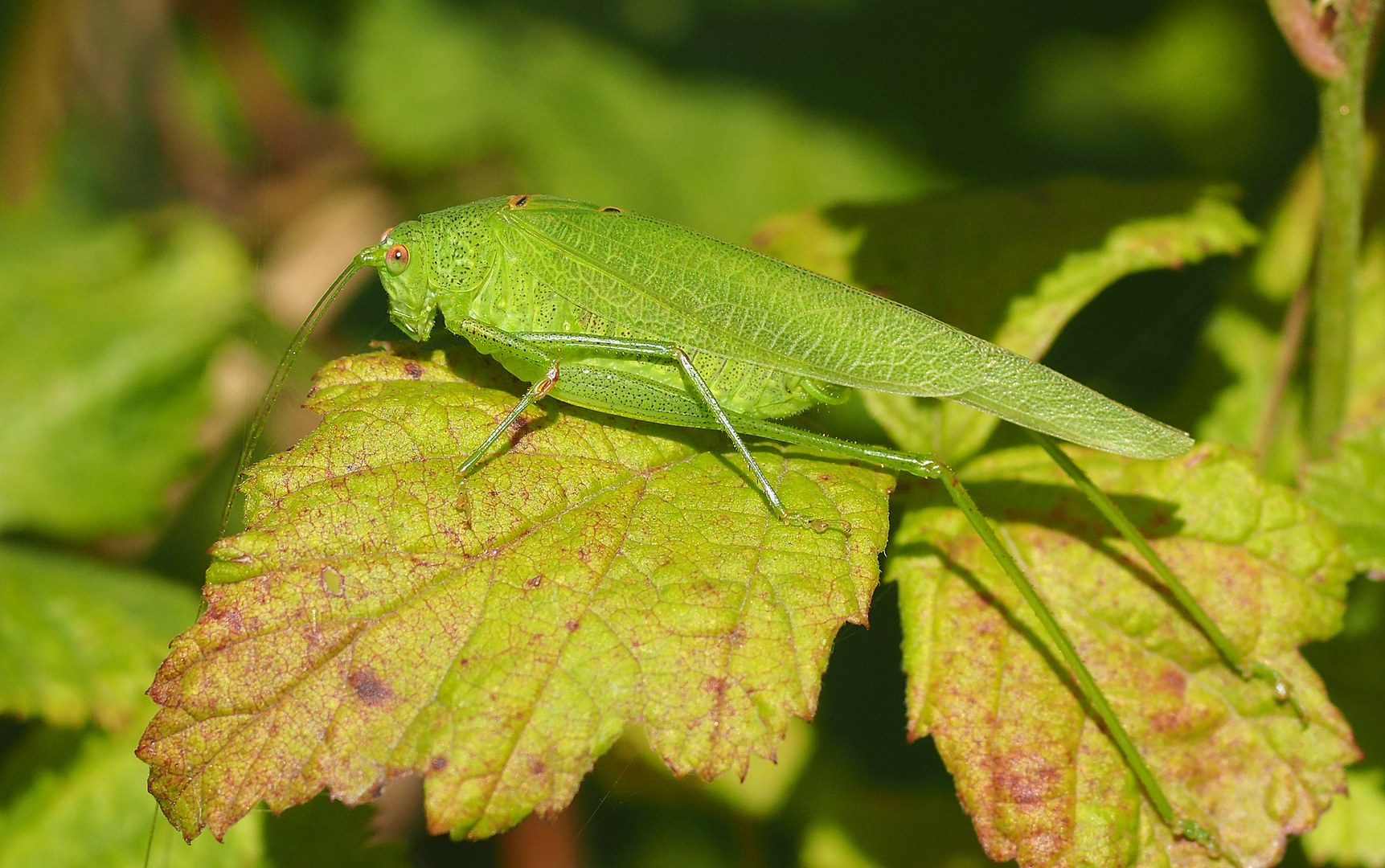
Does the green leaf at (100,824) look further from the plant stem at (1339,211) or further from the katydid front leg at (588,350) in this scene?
the plant stem at (1339,211)

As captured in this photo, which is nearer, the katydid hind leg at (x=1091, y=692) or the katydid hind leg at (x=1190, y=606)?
the katydid hind leg at (x=1091, y=692)

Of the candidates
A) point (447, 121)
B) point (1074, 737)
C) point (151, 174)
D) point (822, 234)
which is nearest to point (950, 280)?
point (822, 234)

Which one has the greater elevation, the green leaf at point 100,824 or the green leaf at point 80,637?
the green leaf at point 80,637

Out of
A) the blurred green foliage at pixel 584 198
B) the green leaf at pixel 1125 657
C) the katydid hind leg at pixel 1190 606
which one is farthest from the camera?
the blurred green foliage at pixel 584 198

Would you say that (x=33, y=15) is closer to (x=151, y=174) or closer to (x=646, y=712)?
(x=151, y=174)

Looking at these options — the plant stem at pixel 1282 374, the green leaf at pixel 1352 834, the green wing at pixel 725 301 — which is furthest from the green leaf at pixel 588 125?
the green leaf at pixel 1352 834

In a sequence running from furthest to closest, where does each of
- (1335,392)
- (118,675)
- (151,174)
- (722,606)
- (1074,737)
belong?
(151,174)
(118,675)
(1335,392)
(1074,737)
(722,606)

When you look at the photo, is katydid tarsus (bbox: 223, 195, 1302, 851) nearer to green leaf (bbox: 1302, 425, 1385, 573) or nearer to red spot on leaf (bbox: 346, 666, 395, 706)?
green leaf (bbox: 1302, 425, 1385, 573)
